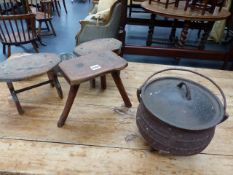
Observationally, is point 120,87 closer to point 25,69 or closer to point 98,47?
point 98,47

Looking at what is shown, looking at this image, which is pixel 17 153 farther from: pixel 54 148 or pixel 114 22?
pixel 114 22

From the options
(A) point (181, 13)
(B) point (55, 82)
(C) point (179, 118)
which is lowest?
(B) point (55, 82)

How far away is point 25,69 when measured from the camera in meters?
1.38

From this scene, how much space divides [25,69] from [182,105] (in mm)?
1025

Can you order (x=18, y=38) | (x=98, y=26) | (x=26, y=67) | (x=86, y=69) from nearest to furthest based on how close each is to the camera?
1. (x=86, y=69)
2. (x=26, y=67)
3. (x=98, y=26)
4. (x=18, y=38)

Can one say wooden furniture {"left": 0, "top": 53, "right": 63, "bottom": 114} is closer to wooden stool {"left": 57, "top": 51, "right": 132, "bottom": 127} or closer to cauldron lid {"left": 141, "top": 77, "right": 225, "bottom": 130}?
wooden stool {"left": 57, "top": 51, "right": 132, "bottom": 127}

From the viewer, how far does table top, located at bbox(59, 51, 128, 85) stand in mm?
1217

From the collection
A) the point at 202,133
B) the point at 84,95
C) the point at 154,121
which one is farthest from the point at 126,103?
the point at 202,133

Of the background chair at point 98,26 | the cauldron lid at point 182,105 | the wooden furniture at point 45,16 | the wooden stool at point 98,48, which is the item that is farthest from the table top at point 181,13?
the wooden furniture at point 45,16

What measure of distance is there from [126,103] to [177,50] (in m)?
1.47

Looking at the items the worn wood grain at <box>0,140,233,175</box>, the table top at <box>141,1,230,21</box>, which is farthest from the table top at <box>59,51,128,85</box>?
the table top at <box>141,1,230,21</box>

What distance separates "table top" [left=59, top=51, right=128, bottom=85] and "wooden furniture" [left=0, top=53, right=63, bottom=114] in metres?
0.16

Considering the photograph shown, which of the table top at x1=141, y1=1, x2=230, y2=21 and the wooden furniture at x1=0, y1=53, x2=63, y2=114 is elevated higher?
the table top at x1=141, y1=1, x2=230, y2=21

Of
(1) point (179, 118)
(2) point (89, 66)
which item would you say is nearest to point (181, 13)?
(2) point (89, 66)
